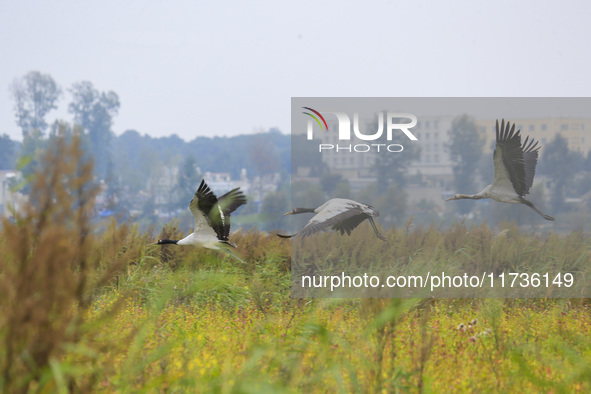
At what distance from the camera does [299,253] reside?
27.8 feet

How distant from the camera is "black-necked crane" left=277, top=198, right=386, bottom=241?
651 centimetres

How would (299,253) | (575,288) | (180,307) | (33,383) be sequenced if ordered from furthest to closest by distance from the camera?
(299,253), (575,288), (180,307), (33,383)

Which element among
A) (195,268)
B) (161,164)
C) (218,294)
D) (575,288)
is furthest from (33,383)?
(161,164)

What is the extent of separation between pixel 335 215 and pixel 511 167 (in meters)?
2.06

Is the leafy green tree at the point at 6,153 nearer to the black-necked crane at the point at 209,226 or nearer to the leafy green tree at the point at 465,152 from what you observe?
the leafy green tree at the point at 465,152

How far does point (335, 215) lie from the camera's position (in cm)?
701

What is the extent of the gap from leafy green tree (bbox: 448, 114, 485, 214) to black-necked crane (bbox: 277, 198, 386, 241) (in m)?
3.36

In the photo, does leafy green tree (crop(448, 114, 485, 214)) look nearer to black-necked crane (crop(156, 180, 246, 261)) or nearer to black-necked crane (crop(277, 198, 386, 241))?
black-necked crane (crop(277, 198, 386, 241))

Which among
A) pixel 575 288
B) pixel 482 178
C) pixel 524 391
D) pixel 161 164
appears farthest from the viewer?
pixel 161 164

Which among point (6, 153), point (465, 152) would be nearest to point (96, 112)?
point (6, 153)

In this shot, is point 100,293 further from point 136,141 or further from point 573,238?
point 136,141

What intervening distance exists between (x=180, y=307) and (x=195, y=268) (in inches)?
71.2

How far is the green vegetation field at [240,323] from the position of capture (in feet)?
9.05

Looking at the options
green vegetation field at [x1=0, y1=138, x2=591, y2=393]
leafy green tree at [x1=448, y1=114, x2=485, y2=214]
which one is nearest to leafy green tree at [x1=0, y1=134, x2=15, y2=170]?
leafy green tree at [x1=448, y1=114, x2=485, y2=214]
